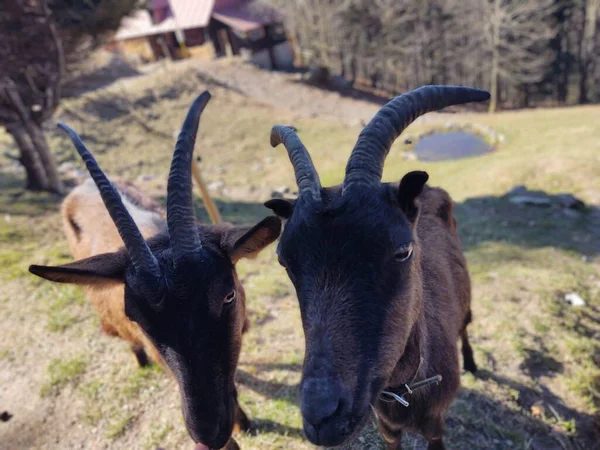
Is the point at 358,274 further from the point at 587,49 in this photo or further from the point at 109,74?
the point at 587,49

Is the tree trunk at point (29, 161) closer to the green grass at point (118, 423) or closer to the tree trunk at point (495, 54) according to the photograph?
the green grass at point (118, 423)

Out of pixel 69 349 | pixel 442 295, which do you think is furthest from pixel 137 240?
pixel 69 349

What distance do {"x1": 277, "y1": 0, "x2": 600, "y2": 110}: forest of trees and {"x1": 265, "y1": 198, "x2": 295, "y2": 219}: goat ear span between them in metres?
34.4

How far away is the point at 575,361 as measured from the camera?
246 inches

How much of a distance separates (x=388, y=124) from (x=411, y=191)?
1.74 feet

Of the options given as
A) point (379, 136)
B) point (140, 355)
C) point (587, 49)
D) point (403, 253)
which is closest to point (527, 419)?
point (403, 253)

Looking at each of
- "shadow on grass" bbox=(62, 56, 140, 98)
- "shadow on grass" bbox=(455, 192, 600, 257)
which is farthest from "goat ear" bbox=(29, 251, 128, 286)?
"shadow on grass" bbox=(62, 56, 140, 98)

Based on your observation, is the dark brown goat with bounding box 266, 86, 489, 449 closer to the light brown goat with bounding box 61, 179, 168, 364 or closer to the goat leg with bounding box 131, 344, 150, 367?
the light brown goat with bounding box 61, 179, 168, 364

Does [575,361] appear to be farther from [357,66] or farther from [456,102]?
[357,66]

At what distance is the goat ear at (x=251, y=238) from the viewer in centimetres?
338

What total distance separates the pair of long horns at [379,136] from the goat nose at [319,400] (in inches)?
44.3

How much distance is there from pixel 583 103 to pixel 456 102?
45.9 m

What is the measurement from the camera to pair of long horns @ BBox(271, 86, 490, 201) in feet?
8.85

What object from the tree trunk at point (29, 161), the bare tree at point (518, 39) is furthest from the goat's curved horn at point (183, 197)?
the bare tree at point (518, 39)
